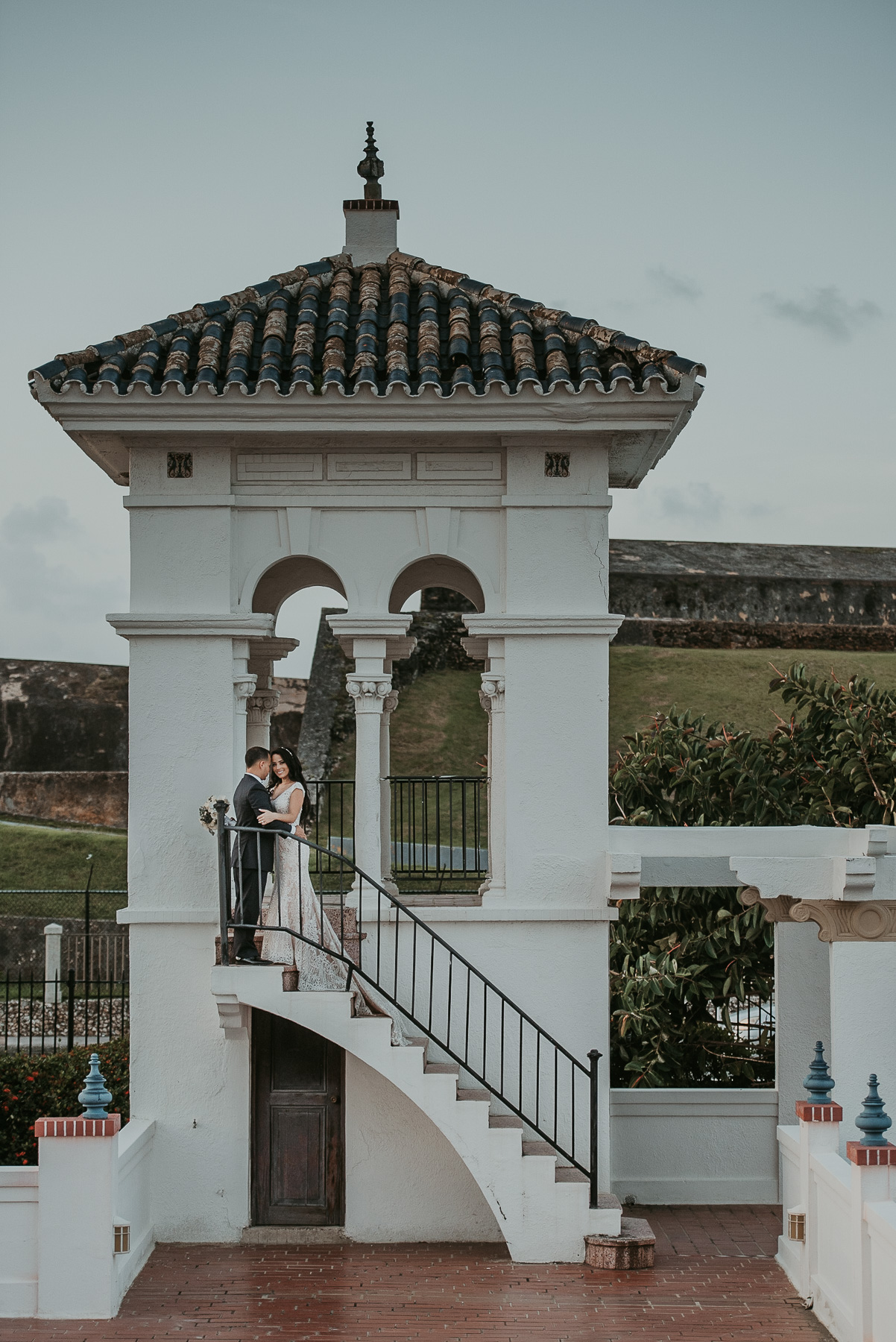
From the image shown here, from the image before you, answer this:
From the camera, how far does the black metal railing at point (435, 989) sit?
8781 millimetres

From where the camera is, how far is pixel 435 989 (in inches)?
368

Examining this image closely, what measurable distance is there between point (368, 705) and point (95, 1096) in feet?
10.6

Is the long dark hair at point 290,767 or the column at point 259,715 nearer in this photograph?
the long dark hair at point 290,767

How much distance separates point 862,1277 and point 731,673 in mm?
20922

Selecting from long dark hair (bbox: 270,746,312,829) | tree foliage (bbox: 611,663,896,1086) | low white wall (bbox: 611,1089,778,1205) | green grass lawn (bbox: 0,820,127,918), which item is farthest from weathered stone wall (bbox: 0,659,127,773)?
long dark hair (bbox: 270,746,312,829)

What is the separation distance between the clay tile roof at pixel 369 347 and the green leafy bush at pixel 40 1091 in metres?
5.55

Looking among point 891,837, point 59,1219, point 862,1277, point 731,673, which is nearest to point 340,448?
point 891,837

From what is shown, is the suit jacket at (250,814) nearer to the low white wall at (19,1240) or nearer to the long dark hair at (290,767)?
the long dark hair at (290,767)

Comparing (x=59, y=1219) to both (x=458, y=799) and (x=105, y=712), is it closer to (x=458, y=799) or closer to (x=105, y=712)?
(x=458, y=799)

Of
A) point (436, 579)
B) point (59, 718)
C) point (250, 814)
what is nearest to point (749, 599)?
point (59, 718)

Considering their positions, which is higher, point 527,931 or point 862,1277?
point 527,931

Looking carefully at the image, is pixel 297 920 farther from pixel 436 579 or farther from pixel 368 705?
pixel 436 579

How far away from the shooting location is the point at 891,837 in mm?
8797

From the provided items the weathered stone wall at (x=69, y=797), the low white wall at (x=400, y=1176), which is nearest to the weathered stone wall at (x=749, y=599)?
the weathered stone wall at (x=69, y=797)
